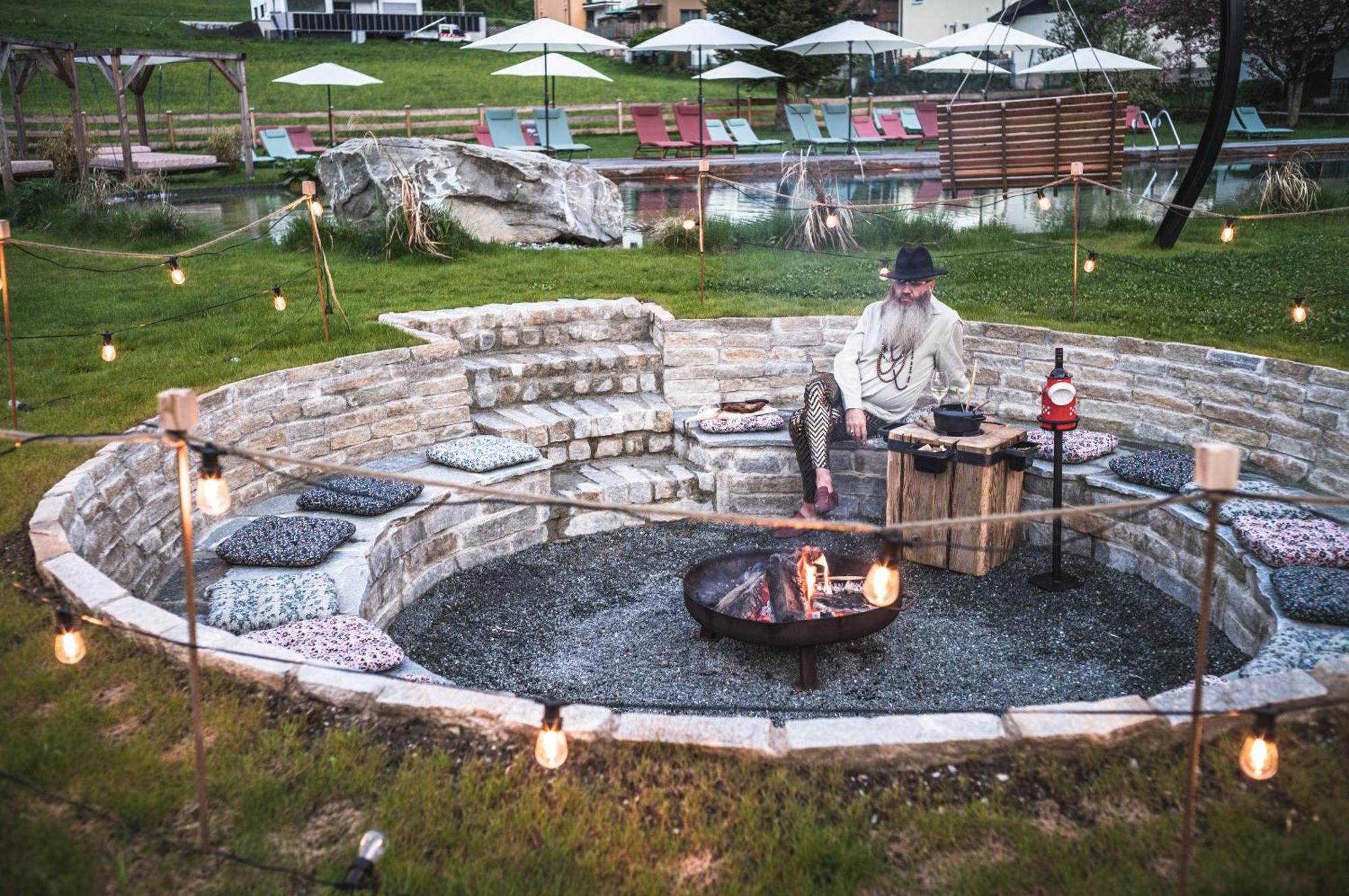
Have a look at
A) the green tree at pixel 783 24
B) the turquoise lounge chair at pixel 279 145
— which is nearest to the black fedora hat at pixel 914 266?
the turquoise lounge chair at pixel 279 145

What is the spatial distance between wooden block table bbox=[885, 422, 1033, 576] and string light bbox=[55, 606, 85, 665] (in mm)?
3922

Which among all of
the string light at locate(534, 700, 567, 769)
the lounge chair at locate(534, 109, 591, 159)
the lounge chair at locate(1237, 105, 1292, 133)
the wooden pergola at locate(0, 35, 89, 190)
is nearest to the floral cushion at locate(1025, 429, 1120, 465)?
the string light at locate(534, 700, 567, 769)

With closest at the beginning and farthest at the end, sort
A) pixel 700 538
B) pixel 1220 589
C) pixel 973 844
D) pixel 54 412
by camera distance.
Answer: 1. pixel 973 844
2. pixel 1220 589
3. pixel 54 412
4. pixel 700 538

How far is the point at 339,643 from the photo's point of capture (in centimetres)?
441

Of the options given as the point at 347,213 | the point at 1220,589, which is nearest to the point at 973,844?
the point at 1220,589

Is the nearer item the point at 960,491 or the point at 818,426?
the point at 960,491

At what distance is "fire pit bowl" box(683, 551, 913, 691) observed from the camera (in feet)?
15.8

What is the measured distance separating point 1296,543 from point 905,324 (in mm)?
2334

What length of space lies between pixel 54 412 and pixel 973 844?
5.17 m

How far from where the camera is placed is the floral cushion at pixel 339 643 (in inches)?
170

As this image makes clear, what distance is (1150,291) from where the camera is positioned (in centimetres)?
868

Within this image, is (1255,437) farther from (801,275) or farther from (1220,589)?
(801,275)

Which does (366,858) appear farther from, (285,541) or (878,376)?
(878,376)

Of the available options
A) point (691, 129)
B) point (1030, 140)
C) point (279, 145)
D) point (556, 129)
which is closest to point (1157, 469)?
point (1030, 140)
